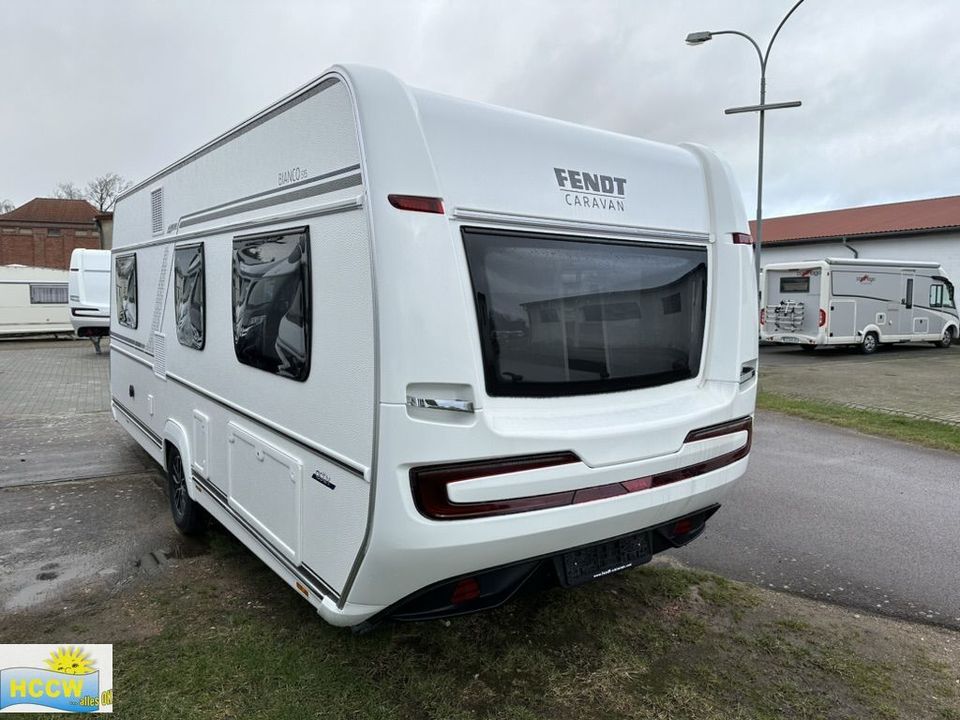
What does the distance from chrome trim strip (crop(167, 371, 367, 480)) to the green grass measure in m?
7.44

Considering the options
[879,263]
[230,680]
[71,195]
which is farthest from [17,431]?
[71,195]

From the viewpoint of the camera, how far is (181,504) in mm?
4742

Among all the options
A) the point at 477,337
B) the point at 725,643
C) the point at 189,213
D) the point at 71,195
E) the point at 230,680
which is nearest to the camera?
the point at 477,337

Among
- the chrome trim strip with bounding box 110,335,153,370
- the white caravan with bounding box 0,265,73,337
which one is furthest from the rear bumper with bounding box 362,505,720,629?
the white caravan with bounding box 0,265,73,337

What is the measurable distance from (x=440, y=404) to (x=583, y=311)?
3.07ft

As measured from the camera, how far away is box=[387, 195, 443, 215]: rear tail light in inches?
93.3

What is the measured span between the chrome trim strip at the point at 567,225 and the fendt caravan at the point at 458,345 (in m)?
0.01

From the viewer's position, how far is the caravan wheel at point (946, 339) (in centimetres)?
2097

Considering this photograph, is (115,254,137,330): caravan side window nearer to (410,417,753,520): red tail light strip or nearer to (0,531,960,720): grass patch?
(0,531,960,720): grass patch

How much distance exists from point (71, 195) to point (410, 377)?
6866 cm

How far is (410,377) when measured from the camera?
92.4 inches

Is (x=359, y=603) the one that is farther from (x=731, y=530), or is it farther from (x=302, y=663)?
(x=731, y=530)

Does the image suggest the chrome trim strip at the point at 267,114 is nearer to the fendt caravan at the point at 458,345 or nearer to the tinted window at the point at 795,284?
the fendt caravan at the point at 458,345

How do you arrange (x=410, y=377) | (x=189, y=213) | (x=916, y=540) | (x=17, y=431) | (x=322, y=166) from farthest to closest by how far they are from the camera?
(x=17, y=431) → (x=916, y=540) → (x=189, y=213) → (x=322, y=166) → (x=410, y=377)
